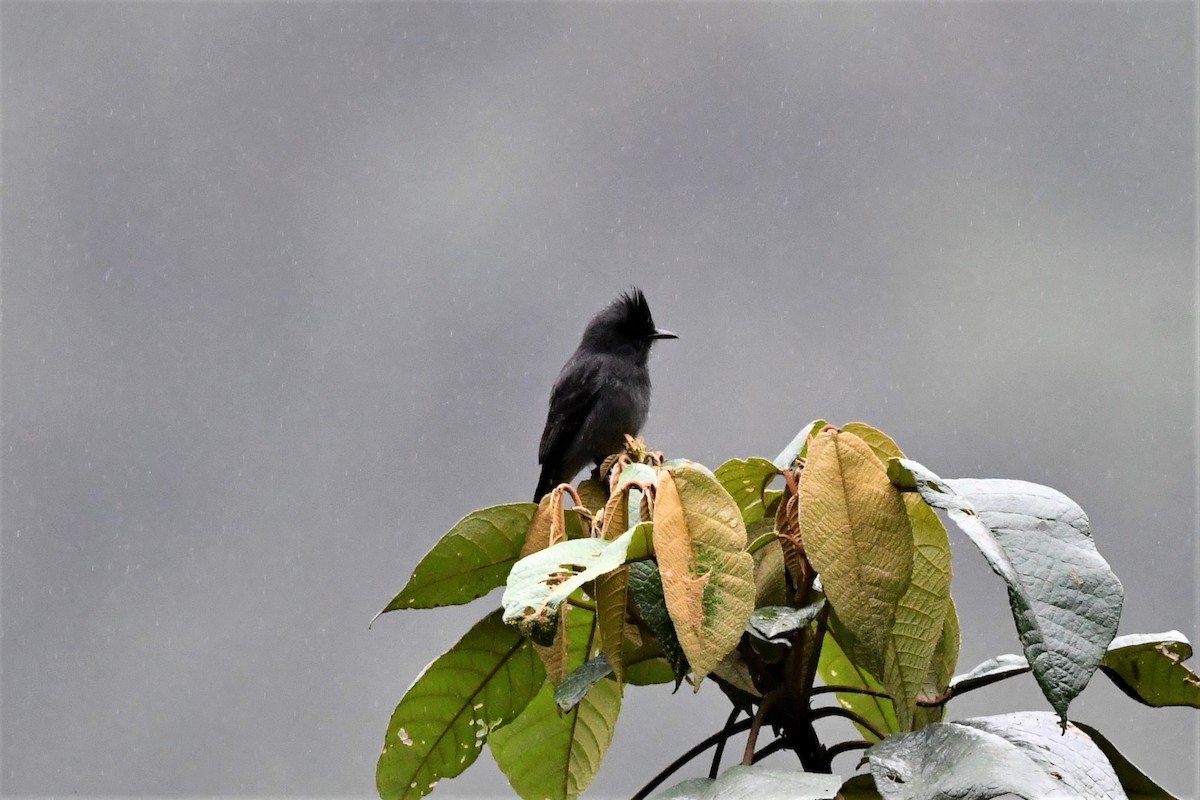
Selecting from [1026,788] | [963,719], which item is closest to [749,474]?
[963,719]

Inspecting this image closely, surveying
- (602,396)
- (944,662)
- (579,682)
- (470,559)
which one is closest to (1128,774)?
(944,662)

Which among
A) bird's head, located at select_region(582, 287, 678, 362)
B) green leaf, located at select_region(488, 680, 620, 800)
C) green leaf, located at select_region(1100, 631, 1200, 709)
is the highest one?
→ bird's head, located at select_region(582, 287, 678, 362)

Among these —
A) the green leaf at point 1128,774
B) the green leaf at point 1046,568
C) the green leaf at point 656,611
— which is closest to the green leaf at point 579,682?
the green leaf at point 656,611

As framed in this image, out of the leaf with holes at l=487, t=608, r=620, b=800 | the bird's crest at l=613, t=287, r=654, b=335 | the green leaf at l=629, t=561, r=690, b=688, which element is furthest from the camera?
the bird's crest at l=613, t=287, r=654, b=335

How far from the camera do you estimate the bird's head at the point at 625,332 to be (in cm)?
451

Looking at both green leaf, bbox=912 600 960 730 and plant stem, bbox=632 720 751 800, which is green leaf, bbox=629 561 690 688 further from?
green leaf, bbox=912 600 960 730

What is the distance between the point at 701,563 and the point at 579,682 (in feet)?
0.57

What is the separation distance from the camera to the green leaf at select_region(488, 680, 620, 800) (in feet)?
4.50

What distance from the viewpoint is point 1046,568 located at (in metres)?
0.98

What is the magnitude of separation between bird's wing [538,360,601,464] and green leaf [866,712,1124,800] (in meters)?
3.39

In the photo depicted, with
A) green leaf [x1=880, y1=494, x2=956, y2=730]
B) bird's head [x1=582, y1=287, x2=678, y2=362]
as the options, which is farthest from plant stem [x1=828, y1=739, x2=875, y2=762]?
bird's head [x1=582, y1=287, x2=678, y2=362]

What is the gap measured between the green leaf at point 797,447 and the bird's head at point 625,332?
10.5 feet

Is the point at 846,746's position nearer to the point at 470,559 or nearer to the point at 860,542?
the point at 860,542

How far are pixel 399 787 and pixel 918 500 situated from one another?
2.09ft
